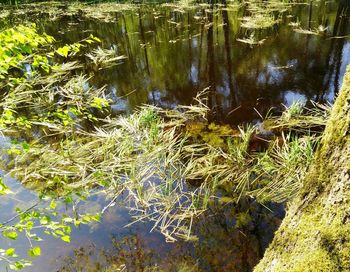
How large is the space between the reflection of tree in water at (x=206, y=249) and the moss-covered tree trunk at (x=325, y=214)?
1594 mm

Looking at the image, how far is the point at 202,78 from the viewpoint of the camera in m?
7.47

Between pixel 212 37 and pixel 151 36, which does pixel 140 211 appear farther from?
pixel 151 36

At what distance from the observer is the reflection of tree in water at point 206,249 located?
2.98 meters

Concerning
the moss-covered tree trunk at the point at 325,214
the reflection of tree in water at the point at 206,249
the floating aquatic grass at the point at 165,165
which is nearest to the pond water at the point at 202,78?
the reflection of tree in water at the point at 206,249

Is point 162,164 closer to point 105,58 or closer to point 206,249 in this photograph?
point 206,249

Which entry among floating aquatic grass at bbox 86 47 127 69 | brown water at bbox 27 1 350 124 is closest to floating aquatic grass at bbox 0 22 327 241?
brown water at bbox 27 1 350 124

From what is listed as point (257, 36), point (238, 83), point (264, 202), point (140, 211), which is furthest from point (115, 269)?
point (257, 36)

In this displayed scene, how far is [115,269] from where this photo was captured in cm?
299

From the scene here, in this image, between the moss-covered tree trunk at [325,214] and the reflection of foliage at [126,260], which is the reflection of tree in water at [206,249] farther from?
the moss-covered tree trunk at [325,214]

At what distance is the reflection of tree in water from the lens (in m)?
2.98

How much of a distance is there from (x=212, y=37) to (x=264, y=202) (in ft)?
26.4

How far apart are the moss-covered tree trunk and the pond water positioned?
171 cm

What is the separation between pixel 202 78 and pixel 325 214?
6.49 meters

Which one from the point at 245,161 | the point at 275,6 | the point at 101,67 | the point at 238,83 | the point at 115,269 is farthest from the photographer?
the point at 275,6
